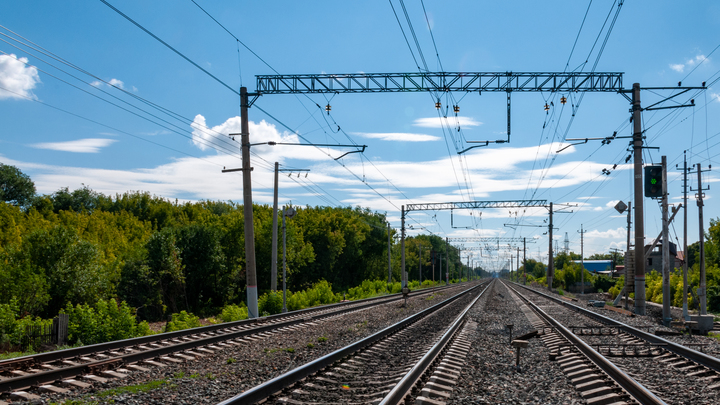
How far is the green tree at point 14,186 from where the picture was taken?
311 feet

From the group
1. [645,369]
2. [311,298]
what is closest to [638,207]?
[645,369]

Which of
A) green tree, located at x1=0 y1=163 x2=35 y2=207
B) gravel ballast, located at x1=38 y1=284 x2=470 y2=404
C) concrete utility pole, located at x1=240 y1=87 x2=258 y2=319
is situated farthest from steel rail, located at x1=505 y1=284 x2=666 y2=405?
green tree, located at x1=0 y1=163 x2=35 y2=207

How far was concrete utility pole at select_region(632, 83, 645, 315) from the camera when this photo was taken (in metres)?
24.2

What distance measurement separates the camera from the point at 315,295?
1394 inches

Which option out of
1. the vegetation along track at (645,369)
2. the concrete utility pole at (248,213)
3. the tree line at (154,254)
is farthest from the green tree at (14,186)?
the vegetation along track at (645,369)

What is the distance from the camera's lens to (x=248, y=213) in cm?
2253

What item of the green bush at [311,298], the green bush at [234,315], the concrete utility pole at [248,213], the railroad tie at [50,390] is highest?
the concrete utility pole at [248,213]

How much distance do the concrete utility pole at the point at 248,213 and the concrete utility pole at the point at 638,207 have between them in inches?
692

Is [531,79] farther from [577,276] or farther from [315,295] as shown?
[577,276]

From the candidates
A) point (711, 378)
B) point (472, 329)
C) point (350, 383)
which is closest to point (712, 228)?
point (472, 329)

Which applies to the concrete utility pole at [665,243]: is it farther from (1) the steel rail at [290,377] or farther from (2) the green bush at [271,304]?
(2) the green bush at [271,304]

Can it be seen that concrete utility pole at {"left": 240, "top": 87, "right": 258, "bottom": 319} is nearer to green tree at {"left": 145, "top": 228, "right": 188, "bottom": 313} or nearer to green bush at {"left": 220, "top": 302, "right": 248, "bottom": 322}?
green bush at {"left": 220, "top": 302, "right": 248, "bottom": 322}

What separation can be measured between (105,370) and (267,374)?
2.97 meters

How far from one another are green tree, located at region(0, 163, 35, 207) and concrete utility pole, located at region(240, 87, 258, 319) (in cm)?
9057
